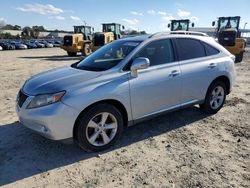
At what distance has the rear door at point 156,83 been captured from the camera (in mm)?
4383

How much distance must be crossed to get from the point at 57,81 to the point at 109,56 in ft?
3.82

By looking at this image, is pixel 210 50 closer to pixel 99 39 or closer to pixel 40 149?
pixel 40 149

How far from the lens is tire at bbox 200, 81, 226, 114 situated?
564 centimetres

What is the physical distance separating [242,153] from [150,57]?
214 centimetres

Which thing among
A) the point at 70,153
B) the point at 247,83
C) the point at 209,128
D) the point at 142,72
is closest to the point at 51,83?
the point at 70,153

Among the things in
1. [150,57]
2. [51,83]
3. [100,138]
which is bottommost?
[100,138]

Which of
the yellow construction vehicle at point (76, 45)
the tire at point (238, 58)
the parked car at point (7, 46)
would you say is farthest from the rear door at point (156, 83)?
the parked car at point (7, 46)

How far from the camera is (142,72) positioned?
174 inches

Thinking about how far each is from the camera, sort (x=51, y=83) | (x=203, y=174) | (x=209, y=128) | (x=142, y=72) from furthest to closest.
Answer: (x=209, y=128) → (x=142, y=72) → (x=51, y=83) → (x=203, y=174)

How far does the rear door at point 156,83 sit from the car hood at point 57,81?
734 mm

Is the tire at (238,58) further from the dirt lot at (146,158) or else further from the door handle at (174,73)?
the door handle at (174,73)

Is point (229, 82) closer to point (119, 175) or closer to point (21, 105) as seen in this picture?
point (119, 175)

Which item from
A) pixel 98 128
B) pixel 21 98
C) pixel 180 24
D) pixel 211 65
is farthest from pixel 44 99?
pixel 180 24

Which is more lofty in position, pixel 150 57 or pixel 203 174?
pixel 150 57
